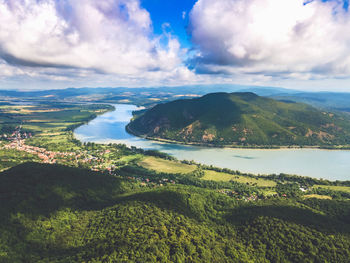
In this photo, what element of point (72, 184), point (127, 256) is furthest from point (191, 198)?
point (72, 184)

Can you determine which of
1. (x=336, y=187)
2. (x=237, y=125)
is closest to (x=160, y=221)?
(x=336, y=187)

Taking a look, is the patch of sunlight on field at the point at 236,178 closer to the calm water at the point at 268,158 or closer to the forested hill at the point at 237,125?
the calm water at the point at 268,158

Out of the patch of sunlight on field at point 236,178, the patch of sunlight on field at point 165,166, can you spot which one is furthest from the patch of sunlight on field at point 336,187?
the patch of sunlight on field at point 165,166

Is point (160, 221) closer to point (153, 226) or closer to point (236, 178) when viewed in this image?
point (153, 226)

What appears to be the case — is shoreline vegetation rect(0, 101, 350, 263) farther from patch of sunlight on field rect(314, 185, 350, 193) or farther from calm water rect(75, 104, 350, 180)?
calm water rect(75, 104, 350, 180)

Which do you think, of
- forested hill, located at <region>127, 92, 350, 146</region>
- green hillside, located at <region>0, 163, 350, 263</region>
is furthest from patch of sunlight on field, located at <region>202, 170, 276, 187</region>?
forested hill, located at <region>127, 92, 350, 146</region>

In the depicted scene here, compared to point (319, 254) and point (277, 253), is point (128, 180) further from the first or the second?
point (319, 254)

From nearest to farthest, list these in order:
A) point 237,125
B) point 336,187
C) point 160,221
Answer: point 160,221 → point 336,187 → point 237,125
